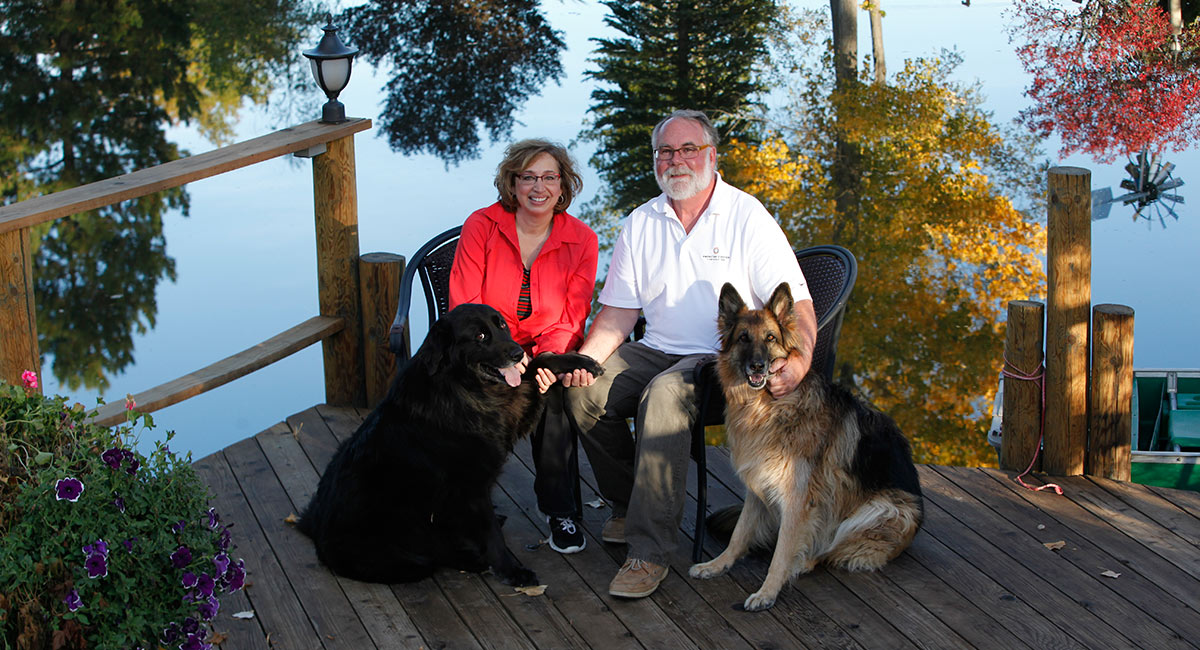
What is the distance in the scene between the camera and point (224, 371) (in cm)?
409

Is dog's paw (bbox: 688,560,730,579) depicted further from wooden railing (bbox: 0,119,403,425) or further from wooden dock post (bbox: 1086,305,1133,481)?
wooden railing (bbox: 0,119,403,425)

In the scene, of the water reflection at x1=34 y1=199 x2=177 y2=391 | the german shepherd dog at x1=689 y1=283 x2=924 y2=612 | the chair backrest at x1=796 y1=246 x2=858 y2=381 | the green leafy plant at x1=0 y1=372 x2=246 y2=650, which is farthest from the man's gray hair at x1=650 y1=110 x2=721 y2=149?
the water reflection at x1=34 y1=199 x2=177 y2=391

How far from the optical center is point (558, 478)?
335cm

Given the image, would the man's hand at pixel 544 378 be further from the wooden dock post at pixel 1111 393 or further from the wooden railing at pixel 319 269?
the wooden dock post at pixel 1111 393

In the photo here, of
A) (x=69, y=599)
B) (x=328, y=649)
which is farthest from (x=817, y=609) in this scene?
(x=69, y=599)

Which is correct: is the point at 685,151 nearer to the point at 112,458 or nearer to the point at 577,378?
the point at 577,378

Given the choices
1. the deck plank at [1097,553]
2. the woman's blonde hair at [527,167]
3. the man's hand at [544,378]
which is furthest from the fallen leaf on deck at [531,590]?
the deck plank at [1097,553]

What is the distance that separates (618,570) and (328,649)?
2.98 ft

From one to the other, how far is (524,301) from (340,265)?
1369mm

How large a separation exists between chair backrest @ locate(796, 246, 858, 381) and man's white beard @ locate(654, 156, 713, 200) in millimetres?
504

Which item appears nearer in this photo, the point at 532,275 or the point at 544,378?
the point at 544,378

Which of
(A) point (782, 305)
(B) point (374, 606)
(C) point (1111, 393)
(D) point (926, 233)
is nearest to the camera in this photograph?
(A) point (782, 305)

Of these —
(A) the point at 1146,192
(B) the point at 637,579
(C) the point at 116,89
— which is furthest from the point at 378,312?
(C) the point at 116,89

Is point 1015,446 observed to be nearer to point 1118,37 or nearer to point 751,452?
point 751,452
